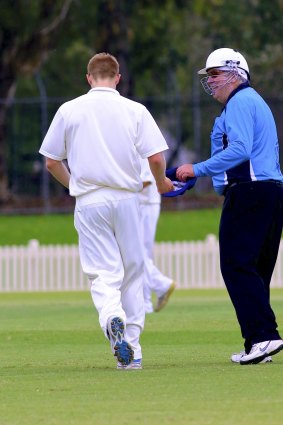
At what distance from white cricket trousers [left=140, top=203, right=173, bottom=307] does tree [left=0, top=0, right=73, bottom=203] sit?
1861cm

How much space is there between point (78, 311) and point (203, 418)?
10589 mm

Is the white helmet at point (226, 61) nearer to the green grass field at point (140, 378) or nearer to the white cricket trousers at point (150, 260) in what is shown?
the green grass field at point (140, 378)

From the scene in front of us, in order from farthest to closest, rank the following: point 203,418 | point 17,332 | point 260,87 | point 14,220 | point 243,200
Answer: point 260,87 < point 14,220 < point 17,332 < point 243,200 < point 203,418

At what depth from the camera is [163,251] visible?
24.9 meters

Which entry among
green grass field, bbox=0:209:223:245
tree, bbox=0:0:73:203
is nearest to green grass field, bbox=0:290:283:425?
green grass field, bbox=0:209:223:245

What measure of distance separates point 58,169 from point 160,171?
2.46 ft

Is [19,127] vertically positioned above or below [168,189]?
below

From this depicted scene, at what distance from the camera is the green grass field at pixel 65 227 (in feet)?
106

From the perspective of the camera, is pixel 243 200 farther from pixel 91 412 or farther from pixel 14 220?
pixel 14 220

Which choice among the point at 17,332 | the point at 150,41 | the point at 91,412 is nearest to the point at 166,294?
the point at 17,332

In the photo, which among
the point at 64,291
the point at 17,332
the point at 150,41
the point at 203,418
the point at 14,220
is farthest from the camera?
the point at 150,41

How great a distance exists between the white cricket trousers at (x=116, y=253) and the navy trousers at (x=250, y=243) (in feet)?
2.12

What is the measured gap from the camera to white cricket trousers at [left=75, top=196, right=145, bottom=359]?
32.2 ft

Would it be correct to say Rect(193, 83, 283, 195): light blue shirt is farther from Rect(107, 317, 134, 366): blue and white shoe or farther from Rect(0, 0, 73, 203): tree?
Rect(0, 0, 73, 203): tree
